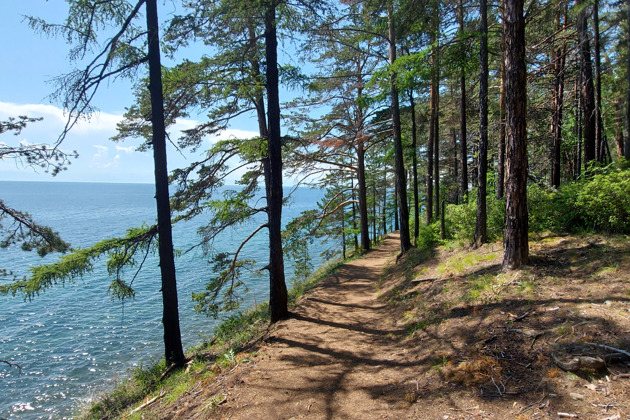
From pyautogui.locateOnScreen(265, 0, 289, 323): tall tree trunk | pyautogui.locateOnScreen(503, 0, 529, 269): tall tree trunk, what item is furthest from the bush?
pyautogui.locateOnScreen(265, 0, 289, 323): tall tree trunk

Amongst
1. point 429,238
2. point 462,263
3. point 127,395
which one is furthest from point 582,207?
point 127,395

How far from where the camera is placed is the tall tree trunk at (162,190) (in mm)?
7367

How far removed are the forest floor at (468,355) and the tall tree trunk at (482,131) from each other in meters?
0.84

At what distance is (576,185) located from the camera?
7137mm

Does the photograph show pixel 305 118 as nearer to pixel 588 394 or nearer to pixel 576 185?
pixel 576 185

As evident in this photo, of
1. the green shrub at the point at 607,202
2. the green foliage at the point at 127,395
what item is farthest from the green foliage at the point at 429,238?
the green foliage at the point at 127,395

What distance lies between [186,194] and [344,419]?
709 centimetres

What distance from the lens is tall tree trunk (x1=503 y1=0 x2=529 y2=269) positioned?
5.47 meters

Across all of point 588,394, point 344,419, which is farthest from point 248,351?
point 588,394

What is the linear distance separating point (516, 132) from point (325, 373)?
5.37m

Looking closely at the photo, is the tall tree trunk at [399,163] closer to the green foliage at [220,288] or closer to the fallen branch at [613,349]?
the green foliage at [220,288]

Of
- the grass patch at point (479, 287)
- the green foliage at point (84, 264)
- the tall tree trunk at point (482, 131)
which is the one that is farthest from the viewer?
the tall tree trunk at point (482, 131)

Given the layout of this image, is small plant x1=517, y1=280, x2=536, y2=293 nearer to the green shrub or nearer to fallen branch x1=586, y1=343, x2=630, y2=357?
fallen branch x1=586, y1=343, x2=630, y2=357

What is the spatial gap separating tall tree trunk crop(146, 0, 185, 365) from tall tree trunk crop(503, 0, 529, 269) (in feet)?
24.3
